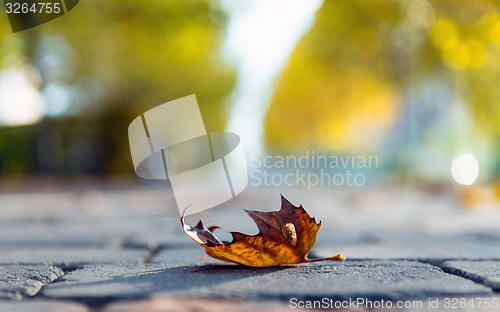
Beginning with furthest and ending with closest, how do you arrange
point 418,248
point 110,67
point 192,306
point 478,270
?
point 110,67
point 418,248
point 478,270
point 192,306

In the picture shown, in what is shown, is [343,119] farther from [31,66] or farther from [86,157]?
[31,66]

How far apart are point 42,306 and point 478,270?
4.33 ft

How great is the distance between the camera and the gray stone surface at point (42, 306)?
3.59 ft

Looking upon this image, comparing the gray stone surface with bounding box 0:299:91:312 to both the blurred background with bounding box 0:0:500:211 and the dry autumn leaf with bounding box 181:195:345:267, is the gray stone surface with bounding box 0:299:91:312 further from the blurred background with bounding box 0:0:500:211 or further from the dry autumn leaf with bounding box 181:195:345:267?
the blurred background with bounding box 0:0:500:211

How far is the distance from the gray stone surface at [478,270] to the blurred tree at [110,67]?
14.4 meters

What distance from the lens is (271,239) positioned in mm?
1447

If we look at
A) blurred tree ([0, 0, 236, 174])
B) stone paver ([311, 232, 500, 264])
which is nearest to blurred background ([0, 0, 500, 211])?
blurred tree ([0, 0, 236, 174])

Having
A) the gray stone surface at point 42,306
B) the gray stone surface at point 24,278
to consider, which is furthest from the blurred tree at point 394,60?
the gray stone surface at point 42,306

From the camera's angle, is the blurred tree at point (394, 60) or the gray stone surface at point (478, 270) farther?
the blurred tree at point (394, 60)

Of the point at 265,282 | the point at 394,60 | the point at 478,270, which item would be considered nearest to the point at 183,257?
the point at 265,282

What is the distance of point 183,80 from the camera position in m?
17.0

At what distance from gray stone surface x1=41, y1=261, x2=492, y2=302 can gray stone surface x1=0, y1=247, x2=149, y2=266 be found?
1.01 feet

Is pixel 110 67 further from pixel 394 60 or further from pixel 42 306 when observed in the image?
pixel 42 306

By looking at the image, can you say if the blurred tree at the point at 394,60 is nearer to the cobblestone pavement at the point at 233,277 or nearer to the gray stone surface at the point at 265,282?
the cobblestone pavement at the point at 233,277
